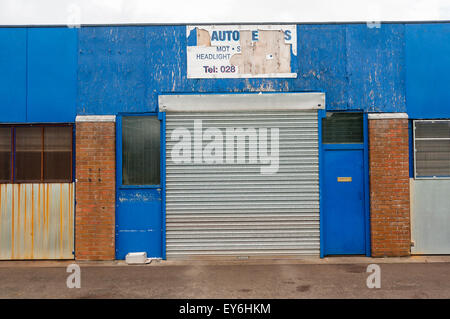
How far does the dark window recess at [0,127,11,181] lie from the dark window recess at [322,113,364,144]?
746 centimetres

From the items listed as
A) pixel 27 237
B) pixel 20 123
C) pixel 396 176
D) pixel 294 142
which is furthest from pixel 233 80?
pixel 27 237

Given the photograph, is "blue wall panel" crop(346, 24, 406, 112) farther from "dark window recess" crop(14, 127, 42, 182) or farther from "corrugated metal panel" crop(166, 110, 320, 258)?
"dark window recess" crop(14, 127, 42, 182)

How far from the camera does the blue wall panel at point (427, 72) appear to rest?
30.1ft

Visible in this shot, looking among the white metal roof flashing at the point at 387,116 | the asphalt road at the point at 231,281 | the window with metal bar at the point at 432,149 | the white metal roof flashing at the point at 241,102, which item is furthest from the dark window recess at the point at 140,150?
the window with metal bar at the point at 432,149

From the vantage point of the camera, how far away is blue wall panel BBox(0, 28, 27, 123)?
9195mm

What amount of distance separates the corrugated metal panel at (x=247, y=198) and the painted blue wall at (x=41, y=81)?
8.42ft

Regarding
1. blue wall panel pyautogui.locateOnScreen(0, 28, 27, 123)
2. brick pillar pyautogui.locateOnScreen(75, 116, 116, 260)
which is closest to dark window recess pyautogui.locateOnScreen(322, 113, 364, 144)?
brick pillar pyautogui.locateOnScreen(75, 116, 116, 260)

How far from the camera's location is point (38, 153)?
927cm

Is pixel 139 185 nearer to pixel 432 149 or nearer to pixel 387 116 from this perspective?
pixel 387 116

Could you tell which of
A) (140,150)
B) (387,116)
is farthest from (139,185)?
(387,116)

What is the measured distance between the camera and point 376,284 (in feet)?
23.0

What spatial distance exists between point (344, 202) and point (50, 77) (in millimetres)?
7488

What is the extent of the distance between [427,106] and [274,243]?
482cm

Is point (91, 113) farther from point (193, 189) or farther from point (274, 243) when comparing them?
point (274, 243)
